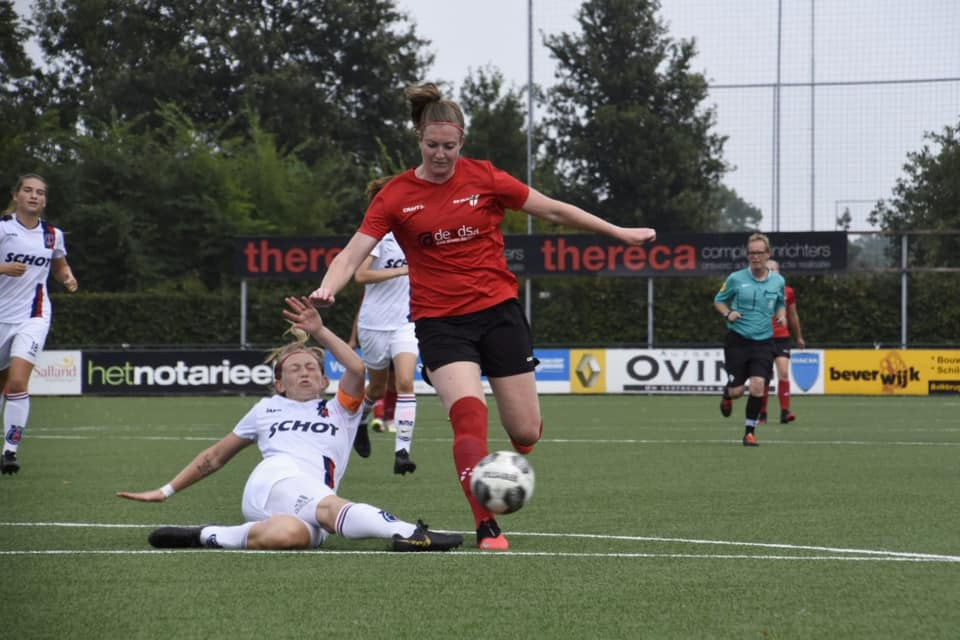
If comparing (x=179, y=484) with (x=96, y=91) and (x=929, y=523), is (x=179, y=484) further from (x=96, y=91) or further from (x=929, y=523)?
(x=96, y=91)

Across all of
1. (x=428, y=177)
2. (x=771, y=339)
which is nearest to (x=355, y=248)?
(x=428, y=177)

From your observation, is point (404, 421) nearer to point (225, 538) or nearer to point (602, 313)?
point (225, 538)

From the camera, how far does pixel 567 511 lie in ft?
28.6

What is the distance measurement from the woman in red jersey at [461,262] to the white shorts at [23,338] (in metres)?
5.39

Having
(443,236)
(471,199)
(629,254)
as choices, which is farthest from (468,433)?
(629,254)

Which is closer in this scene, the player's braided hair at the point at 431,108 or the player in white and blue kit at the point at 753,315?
the player's braided hair at the point at 431,108

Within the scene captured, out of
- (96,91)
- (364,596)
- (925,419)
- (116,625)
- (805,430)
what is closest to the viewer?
(116,625)

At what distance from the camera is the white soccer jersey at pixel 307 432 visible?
7391 millimetres

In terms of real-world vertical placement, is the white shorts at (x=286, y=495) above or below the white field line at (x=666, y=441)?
above

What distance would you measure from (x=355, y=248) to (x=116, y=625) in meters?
2.60

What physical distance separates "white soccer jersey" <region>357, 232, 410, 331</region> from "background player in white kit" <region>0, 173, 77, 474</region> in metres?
2.43

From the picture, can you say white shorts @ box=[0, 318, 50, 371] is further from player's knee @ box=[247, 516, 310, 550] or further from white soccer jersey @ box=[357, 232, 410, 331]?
player's knee @ box=[247, 516, 310, 550]

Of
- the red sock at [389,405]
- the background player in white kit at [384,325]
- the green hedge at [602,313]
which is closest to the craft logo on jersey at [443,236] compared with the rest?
the background player in white kit at [384,325]

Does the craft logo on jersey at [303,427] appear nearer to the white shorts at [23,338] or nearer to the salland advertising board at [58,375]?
the white shorts at [23,338]
